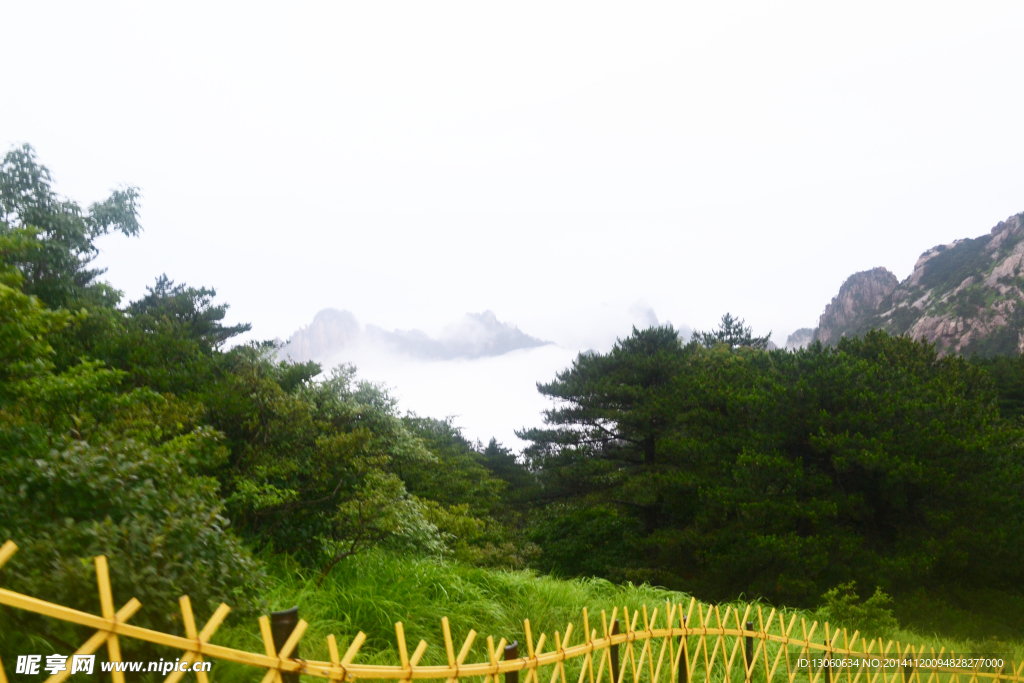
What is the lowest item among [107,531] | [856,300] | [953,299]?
[107,531]

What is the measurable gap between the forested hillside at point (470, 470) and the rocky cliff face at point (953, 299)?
25.7 meters

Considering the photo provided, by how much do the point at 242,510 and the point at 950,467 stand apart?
48.7ft

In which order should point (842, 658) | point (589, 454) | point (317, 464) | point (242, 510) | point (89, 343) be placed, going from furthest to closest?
point (589, 454) < point (89, 343) < point (317, 464) < point (242, 510) < point (842, 658)

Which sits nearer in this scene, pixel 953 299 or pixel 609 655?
pixel 609 655

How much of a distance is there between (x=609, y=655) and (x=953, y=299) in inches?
2777

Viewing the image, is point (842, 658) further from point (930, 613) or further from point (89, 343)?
point (89, 343)

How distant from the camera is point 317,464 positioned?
25.1ft

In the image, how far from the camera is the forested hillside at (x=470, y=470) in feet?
9.66

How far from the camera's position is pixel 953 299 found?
5784cm

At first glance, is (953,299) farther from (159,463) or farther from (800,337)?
(159,463)

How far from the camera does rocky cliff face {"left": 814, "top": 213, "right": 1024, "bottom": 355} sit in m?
Answer: 50.4

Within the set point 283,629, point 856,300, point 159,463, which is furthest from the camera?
point 856,300

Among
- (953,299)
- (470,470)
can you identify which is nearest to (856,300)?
(953,299)

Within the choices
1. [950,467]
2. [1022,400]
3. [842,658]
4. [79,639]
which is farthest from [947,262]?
[79,639]
